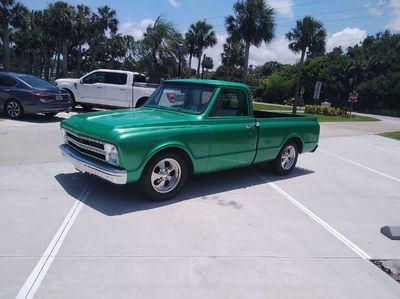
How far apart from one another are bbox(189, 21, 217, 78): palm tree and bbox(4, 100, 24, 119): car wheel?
134ft

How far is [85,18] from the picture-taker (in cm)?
4344

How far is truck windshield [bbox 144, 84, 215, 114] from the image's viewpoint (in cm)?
619

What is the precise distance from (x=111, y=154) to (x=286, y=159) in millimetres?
Result: 3985

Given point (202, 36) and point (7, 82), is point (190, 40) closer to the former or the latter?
point (202, 36)

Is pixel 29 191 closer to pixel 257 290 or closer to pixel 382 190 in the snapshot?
pixel 257 290

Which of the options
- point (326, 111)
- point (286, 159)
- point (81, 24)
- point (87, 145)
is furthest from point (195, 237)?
point (81, 24)

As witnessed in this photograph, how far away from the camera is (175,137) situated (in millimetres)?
5363

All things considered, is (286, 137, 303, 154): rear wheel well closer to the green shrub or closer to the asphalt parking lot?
the asphalt parking lot

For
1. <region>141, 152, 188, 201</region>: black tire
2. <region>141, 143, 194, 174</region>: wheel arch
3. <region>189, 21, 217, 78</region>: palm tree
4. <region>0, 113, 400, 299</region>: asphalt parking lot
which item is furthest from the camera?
<region>189, 21, 217, 78</region>: palm tree

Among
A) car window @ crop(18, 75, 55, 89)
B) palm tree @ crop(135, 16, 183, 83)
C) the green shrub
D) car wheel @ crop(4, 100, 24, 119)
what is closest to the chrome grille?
car wheel @ crop(4, 100, 24, 119)

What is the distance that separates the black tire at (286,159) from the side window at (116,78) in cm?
963

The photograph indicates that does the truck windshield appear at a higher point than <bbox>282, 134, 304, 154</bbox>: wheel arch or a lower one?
higher

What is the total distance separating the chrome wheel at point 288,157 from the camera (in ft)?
25.1

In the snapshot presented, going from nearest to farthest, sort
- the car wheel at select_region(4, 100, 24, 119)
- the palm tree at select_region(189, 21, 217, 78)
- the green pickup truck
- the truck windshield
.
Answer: the green pickup truck, the truck windshield, the car wheel at select_region(4, 100, 24, 119), the palm tree at select_region(189, 21, 217, 78)
